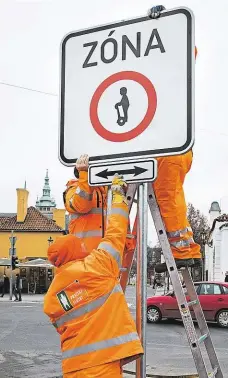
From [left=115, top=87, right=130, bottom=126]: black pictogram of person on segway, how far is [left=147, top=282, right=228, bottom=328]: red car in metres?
15.8

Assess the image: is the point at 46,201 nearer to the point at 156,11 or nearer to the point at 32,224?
the point at 32,224

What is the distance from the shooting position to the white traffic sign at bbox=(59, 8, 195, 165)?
283 centimetres

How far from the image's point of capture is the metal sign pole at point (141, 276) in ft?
9.67

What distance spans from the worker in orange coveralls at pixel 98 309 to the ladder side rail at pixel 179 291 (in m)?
0.36

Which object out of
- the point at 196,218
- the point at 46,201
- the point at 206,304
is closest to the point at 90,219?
the point at 206,304

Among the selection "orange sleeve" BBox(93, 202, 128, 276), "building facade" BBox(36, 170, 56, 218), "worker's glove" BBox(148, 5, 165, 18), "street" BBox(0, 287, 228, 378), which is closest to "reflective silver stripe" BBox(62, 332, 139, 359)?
"orange sleeve" BBox(93, 202, 128, 276)

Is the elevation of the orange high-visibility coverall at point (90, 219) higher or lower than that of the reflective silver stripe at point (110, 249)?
higher

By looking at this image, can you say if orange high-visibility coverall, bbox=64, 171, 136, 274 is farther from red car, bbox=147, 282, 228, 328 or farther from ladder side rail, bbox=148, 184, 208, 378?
red car, bbox=147, 282, 228, 328

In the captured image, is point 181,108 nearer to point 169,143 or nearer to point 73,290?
point 169,143

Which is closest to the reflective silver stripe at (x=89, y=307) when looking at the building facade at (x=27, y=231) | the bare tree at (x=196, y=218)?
the building facade at (x=27, y=231)

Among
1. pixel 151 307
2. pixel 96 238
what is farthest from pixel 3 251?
pixel 96 238

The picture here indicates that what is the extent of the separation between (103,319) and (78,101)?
1193 millimetres

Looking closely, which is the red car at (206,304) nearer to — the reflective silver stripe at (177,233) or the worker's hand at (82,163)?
the reflective silver stripe at (177,233)

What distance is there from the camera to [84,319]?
10.5ft
